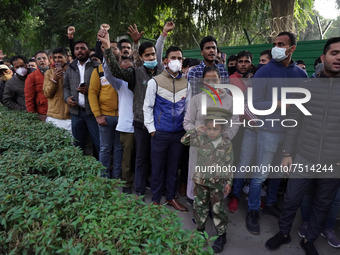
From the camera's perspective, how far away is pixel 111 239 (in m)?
1.38

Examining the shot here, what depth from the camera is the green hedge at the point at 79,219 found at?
4.33ft

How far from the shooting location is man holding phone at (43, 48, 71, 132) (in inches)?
161

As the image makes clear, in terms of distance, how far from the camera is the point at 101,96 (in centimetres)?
378

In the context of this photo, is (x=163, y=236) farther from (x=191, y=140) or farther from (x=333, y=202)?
(x=333, y=202)

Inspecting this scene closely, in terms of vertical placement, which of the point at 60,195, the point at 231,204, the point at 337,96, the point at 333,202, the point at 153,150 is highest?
the point at 337,96

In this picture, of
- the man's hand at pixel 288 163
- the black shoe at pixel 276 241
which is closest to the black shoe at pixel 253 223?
the black shoe at pixel 276 241

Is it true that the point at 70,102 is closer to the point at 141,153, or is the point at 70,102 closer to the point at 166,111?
the point at 141,153

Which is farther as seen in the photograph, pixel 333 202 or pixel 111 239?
pixel 333 202

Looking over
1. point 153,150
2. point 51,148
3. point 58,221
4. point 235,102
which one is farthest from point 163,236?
point 235,102

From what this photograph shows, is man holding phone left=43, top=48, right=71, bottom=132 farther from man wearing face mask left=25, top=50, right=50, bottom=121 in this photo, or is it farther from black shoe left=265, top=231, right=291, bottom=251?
black shoe left=265, top=231, right=291, bottom=251

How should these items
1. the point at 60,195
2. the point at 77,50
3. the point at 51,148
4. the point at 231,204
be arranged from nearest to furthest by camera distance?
the point at 60,195, the point at 51,148, the point at 231,204, the point at 77,50

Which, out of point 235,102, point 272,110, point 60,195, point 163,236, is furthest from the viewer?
point 235,102

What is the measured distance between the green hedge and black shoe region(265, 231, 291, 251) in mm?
1665

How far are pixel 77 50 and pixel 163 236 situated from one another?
3.44 m
